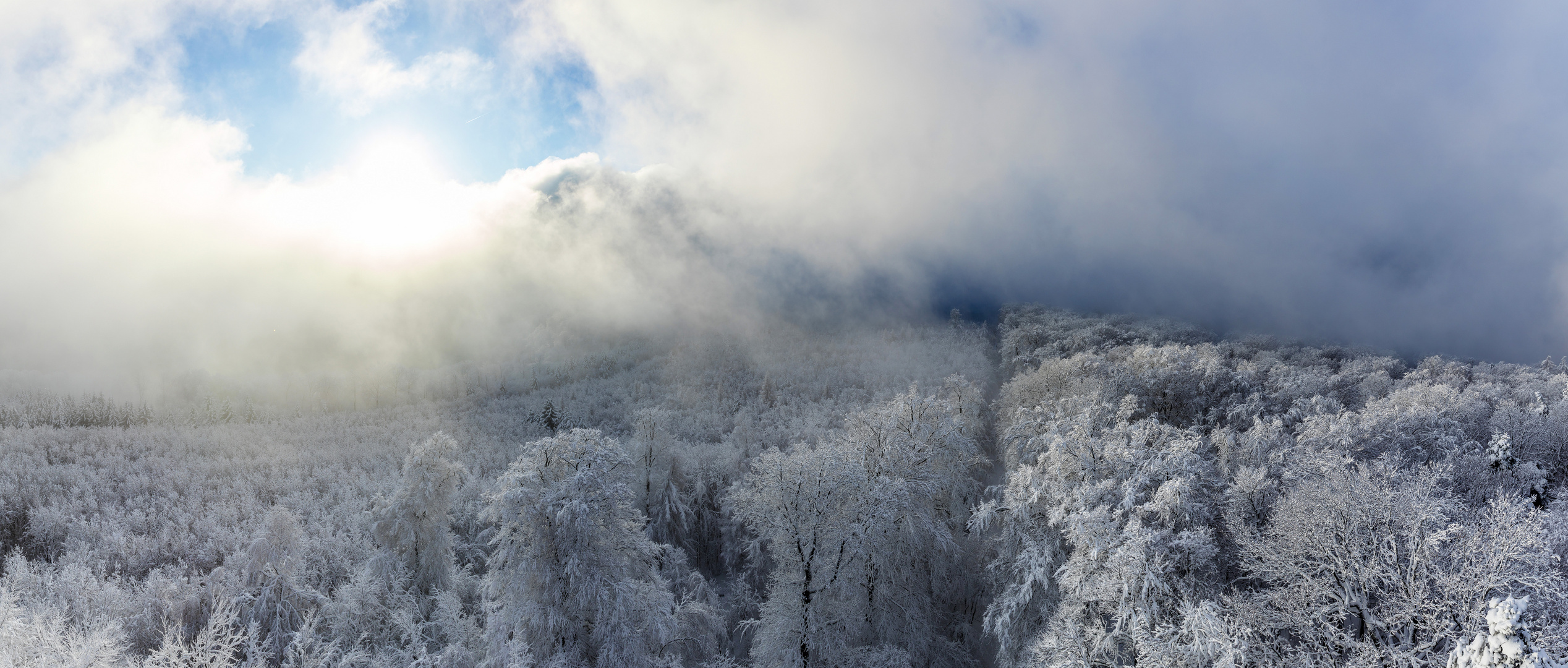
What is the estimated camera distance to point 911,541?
80.7ft

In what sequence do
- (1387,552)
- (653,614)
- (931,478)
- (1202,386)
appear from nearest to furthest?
1. (1387,552)
2. (653,614)
3. (931,478)
4. (1202,386)

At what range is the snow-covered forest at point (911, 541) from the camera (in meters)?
16.2

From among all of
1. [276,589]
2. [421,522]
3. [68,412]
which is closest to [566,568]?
[421,522]

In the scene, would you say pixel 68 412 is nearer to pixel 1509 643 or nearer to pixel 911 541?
pixel 911 541

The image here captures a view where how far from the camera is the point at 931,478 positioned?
26844mm

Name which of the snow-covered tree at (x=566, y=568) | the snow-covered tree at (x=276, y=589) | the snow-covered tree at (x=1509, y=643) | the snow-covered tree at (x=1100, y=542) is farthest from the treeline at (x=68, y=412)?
the snow-covered tree at (x=1509, y=643)

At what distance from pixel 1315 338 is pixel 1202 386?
2312 inches

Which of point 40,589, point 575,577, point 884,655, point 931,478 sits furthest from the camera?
point 40,589

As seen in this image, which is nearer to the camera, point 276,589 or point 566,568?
point 566,568

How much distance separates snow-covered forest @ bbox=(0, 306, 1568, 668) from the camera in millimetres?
16250

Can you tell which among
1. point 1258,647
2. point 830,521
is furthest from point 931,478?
point 1258,647

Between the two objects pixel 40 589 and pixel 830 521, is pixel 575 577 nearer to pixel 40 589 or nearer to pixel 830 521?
Result: pixel 830 521

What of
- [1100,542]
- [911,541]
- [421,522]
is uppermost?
[1100,542]

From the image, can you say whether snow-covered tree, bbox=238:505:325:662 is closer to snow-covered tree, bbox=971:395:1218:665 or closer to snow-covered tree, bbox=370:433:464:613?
snow-covered tree, bbox=370:433:464:613
